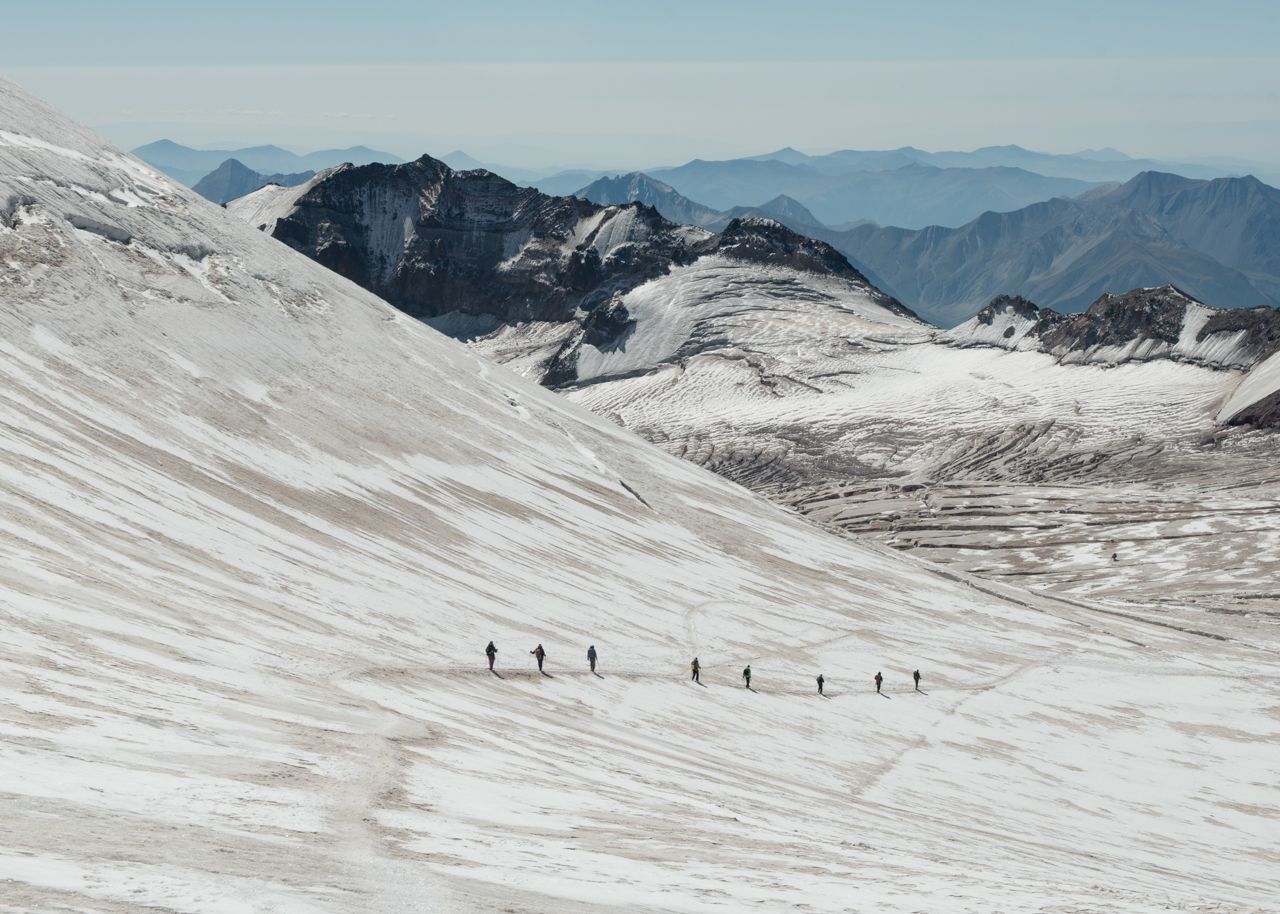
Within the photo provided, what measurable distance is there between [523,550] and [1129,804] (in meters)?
39.6

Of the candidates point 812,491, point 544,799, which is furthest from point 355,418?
point 812,491

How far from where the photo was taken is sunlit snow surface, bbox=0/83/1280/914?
26.1 meters

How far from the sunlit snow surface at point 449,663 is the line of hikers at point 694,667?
3.16 feet

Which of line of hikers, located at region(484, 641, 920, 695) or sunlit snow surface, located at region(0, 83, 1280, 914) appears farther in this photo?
line of hikers, located at region(484, 641, 920, 695)

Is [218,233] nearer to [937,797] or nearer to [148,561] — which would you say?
[148,561]

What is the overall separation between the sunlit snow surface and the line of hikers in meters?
0.96

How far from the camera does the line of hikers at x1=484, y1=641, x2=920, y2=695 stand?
54.1 metres

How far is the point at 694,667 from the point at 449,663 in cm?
1467

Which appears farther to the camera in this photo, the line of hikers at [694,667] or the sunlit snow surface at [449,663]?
the line of hikers at [694,667]

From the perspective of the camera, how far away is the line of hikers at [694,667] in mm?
54125

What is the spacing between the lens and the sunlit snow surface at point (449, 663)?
1028 inches

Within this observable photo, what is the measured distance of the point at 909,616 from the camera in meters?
92.9

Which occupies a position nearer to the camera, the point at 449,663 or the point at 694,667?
the point at 449,663

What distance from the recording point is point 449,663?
5359 centimetres
